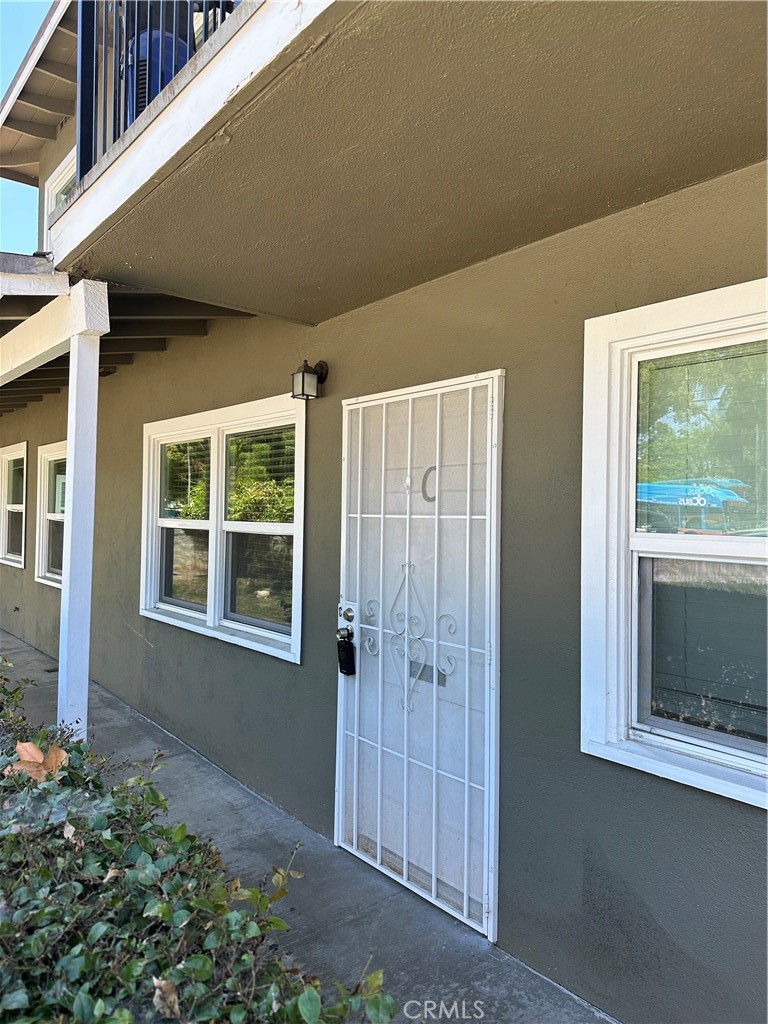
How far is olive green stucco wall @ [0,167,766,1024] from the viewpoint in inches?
78.7

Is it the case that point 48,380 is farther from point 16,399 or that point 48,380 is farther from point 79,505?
point 79,505

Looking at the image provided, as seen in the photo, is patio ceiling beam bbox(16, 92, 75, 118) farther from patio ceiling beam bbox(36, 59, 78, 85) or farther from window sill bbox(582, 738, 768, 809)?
window sill bbox(582, 738, 768, 809)

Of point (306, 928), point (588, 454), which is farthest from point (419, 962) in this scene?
point (588, 454)

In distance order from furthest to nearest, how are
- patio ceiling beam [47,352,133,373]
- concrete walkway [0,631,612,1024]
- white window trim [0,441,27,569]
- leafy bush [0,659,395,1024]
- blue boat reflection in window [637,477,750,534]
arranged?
white window trim [0,441,27,569] < patio ceiling beam [47,352,133,373] < concrete walkway [0,631,612,1024] < blue boat reflection in window [637,477,750,534] < leafy bush [0,659,395,1024]

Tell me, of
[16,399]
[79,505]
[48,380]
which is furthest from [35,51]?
[79,505]

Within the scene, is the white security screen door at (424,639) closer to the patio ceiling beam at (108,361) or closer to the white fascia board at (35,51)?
the patio ceiling beam at (108,361)

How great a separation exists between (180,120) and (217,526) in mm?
2915

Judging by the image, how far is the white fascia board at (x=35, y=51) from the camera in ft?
15.2

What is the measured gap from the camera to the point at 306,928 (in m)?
2.71

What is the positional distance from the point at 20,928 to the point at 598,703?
1.78 metres

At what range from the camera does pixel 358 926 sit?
8.96 ft

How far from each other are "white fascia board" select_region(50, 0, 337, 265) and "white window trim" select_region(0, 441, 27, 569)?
587 cm

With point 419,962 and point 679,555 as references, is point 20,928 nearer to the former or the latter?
point 419,962

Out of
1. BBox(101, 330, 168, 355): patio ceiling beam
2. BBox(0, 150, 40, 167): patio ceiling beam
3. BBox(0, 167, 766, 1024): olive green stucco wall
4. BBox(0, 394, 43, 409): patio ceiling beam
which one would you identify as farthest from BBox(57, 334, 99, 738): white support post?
BBox(0, 394, 43, 409): patio ceiling beam
